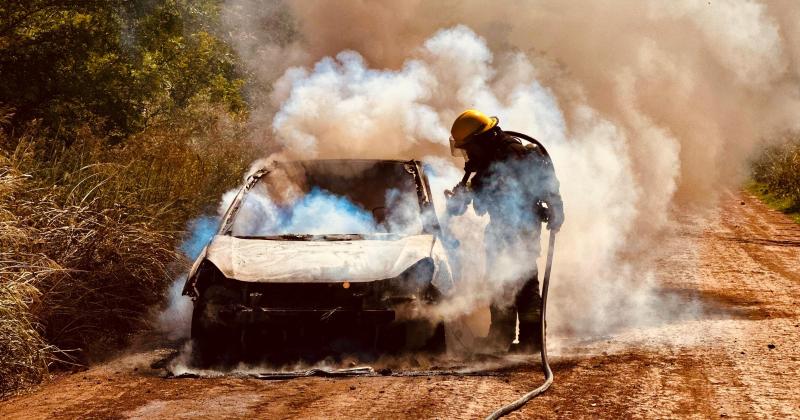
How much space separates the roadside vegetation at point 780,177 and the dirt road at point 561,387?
509 inches

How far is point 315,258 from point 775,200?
64.5 ft

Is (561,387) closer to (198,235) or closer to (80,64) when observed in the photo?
(198,235)

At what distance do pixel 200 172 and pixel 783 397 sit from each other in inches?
322

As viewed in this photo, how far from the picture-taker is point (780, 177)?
25.1 metres

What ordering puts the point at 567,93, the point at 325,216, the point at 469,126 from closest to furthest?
the point at 469,126, the point at 325,216, the point at 567,93

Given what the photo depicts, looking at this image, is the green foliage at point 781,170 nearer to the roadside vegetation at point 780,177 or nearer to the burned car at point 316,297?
the roadside vegetation at point 780,177

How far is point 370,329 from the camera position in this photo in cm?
654

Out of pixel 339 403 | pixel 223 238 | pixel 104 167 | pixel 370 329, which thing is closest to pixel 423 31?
pixel 104 167

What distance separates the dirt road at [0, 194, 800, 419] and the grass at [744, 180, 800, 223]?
12.5m

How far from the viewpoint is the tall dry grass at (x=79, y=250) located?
6.66 m

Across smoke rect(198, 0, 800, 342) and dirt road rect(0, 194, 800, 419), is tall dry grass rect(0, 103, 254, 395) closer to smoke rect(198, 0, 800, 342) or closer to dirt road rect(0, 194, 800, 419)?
dirt road rect(0, 194, 800, 419)

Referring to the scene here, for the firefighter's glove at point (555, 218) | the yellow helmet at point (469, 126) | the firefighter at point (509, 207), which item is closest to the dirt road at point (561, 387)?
the firefighter at point (509, 207)

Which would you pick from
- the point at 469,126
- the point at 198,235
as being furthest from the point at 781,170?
the point at 469,126

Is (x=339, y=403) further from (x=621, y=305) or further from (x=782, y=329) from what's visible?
(x=621, y=305)
